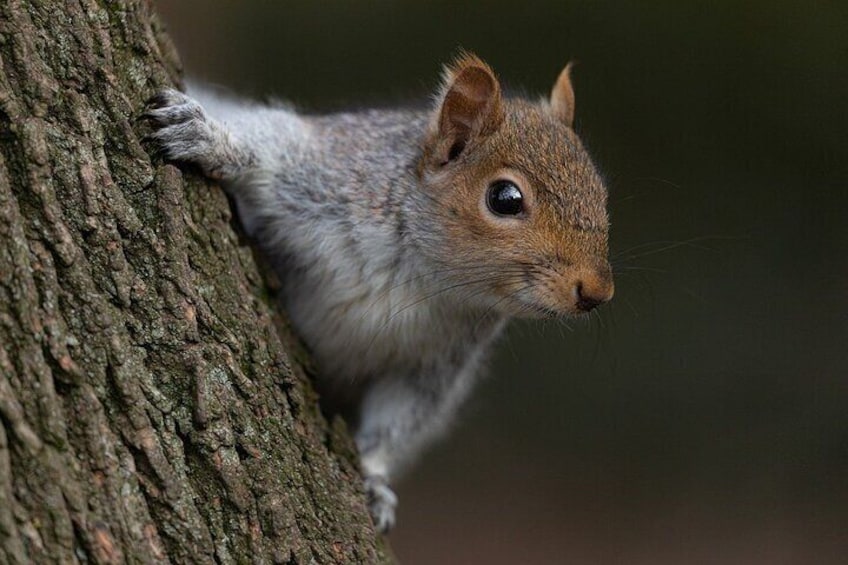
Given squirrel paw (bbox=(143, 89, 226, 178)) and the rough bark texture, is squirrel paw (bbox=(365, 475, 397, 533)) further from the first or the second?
squirrel paw (bbox=(143, 89, 226, 178))

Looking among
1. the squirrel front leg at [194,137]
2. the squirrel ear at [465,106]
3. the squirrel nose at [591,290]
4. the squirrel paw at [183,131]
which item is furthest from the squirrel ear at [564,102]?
the squirrel paw at [183,131]

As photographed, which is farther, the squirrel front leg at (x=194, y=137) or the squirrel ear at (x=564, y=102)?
the squirrel ear at (x=564, y=102)

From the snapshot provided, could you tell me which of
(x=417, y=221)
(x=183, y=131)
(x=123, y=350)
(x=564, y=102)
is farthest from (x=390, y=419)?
(x=123, y=350)

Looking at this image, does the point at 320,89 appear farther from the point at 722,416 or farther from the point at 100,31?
the point at 100,31

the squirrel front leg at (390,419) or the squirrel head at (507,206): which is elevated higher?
the squirrel head at (507,206)

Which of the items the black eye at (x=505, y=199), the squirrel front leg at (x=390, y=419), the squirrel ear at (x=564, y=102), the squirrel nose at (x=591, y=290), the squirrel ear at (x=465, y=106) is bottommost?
the squirrel front leg at (x=390, y=419)

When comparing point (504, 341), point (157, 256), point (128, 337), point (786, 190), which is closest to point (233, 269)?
point (157, 256)

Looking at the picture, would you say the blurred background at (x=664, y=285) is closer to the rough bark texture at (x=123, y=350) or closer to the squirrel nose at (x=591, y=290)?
the squirrel nose at (x=591, y=290)

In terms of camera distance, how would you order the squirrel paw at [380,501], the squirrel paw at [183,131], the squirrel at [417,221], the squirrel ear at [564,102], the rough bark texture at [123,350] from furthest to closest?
1. the squirrel ear at [564,102]
2. the squirrel paw at [380,501]
3. the squirrel at [417,221]
4. the squirrel paw at [183,131]
5. the rough bark texture at [123,350]
